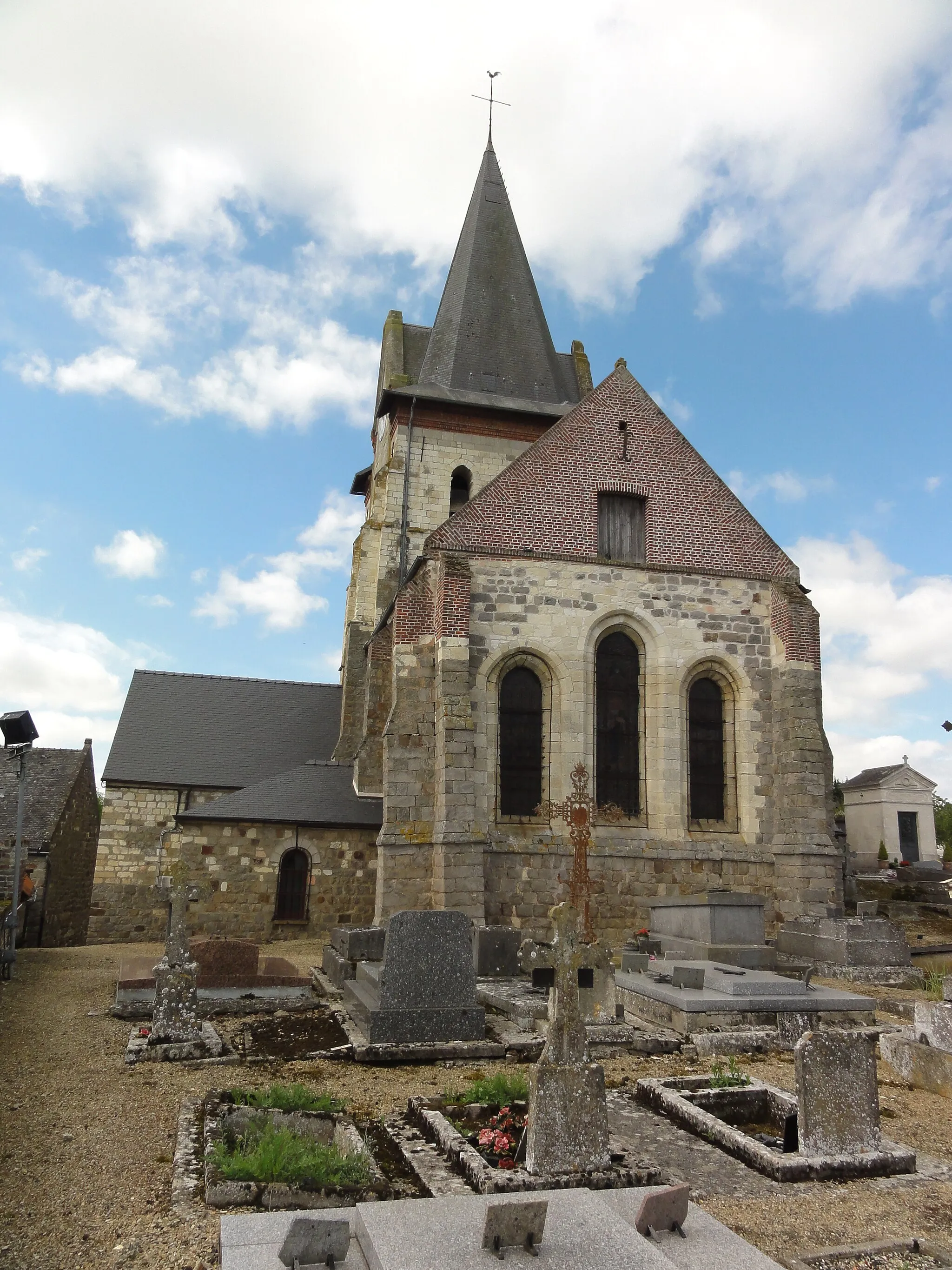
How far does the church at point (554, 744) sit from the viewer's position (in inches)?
541

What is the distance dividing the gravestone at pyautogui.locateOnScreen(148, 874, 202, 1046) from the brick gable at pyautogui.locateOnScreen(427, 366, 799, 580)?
314 inches

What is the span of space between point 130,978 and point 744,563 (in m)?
11.5

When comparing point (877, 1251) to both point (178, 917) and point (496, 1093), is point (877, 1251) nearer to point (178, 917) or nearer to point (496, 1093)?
point (496, 1093)

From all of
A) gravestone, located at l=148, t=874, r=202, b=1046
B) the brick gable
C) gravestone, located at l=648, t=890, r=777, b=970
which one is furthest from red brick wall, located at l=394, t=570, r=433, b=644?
gravestone, located at l=148, t=874, r=202, b=1046

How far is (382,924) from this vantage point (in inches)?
504

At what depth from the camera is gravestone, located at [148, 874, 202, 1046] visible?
7.74m

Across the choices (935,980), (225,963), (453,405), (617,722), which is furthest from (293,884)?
(453,405)

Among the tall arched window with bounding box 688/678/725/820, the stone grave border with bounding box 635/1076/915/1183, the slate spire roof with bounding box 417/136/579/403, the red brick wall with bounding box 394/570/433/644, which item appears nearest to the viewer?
the stone grave border with bounding box 635/1076/915/1183

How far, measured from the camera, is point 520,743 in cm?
1458

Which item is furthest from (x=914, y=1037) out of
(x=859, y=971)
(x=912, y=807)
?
(x=912, y=807)

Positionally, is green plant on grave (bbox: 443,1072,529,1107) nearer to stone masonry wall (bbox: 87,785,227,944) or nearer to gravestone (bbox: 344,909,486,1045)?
gravestone (bbox: 344,909,486,1045)

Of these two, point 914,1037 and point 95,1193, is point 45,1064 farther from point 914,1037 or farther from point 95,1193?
point 914,1037

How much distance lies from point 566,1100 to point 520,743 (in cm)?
983

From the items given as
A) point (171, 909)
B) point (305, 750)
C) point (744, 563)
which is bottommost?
point (171, 909)
